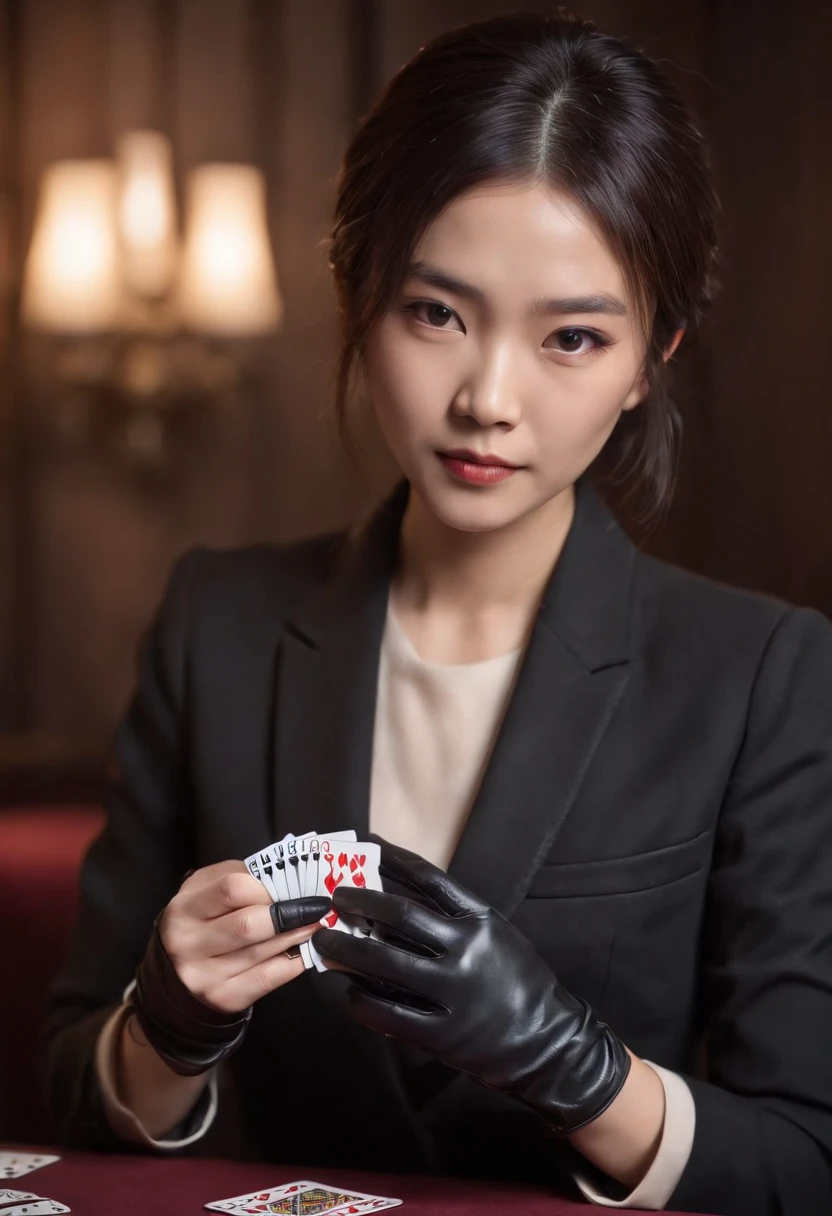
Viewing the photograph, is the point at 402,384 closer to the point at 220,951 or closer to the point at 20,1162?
the point at 220,951

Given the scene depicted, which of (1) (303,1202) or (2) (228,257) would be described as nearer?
(1) (303,1202)

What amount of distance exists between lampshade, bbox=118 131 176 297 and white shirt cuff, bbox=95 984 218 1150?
2.54 meters

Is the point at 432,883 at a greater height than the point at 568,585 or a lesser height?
lesser

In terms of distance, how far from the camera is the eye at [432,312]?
58.3 inches

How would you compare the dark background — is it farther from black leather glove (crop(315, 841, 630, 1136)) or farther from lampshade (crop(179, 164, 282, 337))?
black leather glove (crop(315, 841, 630, 1136))

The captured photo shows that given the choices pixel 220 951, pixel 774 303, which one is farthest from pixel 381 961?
pixel 774 303

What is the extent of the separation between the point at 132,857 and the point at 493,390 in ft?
2.52

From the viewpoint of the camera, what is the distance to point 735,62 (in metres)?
3.34

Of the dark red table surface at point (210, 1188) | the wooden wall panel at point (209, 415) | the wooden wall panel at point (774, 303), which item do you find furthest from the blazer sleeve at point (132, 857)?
the wooden wall panel at point (209, 415)

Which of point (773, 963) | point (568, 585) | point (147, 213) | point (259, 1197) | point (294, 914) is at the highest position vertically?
point (147, 213)

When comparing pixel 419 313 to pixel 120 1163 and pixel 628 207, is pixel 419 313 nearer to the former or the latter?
pixel 628 207

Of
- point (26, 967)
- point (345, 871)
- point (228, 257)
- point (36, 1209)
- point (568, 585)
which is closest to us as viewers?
point (36, 1209)

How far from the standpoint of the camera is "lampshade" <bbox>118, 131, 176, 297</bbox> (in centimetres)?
379

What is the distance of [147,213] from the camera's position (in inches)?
149
